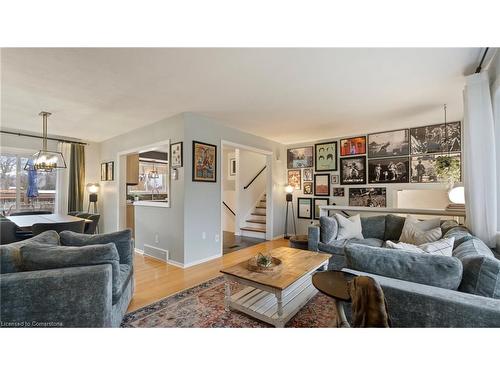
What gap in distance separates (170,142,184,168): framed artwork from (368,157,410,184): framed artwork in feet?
13.1

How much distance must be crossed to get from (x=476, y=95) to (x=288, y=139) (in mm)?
3493

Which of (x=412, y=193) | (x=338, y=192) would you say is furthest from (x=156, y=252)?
(x=412, y=193)

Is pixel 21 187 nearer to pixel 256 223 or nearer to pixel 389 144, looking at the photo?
pixel 256 223

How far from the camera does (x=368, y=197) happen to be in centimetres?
480

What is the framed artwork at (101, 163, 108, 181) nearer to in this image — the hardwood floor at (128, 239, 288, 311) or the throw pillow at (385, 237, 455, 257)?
the hardwood floor at (128, 239, 288, 311)

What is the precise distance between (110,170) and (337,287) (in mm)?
5581

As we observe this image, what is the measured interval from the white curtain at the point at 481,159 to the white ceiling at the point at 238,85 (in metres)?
0.28

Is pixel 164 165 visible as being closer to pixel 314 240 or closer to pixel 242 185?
pixel 242 185

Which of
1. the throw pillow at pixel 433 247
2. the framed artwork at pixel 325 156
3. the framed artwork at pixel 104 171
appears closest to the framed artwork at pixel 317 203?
the framed artwork at pixel 325 156

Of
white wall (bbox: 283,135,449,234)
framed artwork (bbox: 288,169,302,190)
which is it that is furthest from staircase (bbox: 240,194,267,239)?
white wall (bbox: 283,135,449,234)

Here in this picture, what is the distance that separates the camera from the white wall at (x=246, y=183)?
6.29m

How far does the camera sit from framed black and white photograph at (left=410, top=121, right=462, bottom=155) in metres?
3.95

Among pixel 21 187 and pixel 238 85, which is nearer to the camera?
pixel 238 85
